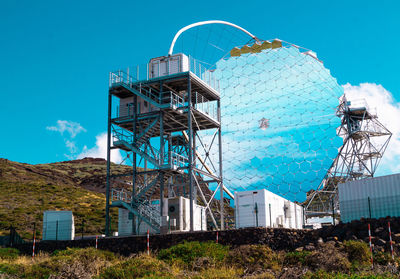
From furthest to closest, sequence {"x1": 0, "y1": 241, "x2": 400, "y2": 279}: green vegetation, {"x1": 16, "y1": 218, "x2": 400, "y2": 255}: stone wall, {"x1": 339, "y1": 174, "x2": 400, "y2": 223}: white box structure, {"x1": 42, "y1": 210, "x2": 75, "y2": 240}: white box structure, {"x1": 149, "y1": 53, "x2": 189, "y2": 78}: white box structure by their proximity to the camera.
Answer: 1. {"x1": 149, "y1": 53, "x2": 189, "y2": 78}: white box structure
2. {"x1": 42, "y1": 210, "x2": 75, "y2": 240}: white box structure
3. {"x1": 339, "y1": 174, "x2": 400, "y2": 223}: white box structure
4. {"x1": 16, "y1": 218, "x2": 400, "y2": 255}: stone wall
5. {"x1": 0, "y1": 241, "x2": 400, "y2": 279}: green vegetation

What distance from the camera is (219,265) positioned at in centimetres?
2125

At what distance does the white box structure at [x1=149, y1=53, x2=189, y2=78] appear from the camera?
36125mm

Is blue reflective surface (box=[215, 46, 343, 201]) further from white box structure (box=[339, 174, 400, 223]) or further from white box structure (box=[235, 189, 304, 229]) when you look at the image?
white box structure (box=[339, 174, 400, 223])

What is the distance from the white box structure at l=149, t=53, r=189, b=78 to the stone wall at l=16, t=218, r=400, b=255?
40.8 feet

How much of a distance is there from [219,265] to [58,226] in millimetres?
17539

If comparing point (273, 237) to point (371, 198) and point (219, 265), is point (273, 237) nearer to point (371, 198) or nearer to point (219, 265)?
point (219, 265)

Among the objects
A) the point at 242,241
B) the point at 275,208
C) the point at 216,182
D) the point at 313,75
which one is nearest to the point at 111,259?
the point at 242,241

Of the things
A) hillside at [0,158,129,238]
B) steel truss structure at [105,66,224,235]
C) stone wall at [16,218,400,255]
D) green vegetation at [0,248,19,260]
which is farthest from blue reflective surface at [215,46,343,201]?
green vegetation at [0,248,19,260]

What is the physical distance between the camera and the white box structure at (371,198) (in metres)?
26.2

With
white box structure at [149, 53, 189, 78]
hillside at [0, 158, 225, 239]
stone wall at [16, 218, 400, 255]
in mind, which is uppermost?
white box structure at [149, 53, 189, 78]

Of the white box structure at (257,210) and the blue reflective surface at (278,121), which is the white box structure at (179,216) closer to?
the white box structure at (257,210)

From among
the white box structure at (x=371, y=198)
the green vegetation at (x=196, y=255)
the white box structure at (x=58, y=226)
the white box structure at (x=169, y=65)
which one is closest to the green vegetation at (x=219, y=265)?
the green vegetation at (x=196, y=255)

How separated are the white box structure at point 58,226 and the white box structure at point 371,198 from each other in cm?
1794

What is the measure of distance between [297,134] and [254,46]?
970 cm
